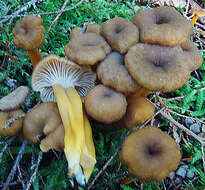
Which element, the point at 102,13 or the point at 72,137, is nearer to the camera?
the point at 72,137

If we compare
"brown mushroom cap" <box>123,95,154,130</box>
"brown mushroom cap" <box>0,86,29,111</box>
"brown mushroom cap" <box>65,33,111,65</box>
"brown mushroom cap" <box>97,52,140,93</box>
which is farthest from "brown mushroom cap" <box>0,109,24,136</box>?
"brown mushroom cap" <box>123,95,154,130</box>

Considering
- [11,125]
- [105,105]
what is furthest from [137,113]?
[11,125]

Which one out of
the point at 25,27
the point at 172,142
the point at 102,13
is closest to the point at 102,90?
the point at 172,142

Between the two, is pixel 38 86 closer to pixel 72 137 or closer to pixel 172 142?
pixel 72 137

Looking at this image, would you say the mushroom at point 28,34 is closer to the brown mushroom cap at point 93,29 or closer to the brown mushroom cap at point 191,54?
the brown mushroom cap at point 93,29

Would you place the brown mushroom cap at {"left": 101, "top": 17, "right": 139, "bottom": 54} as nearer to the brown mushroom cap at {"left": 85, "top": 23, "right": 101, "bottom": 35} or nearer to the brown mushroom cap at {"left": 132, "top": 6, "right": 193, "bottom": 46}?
the brown mushroom cap at {"left": 132, "top": 6, "right": 193, "bottom": 46}

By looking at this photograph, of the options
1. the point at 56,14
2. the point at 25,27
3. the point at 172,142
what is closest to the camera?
the point at 172,142
